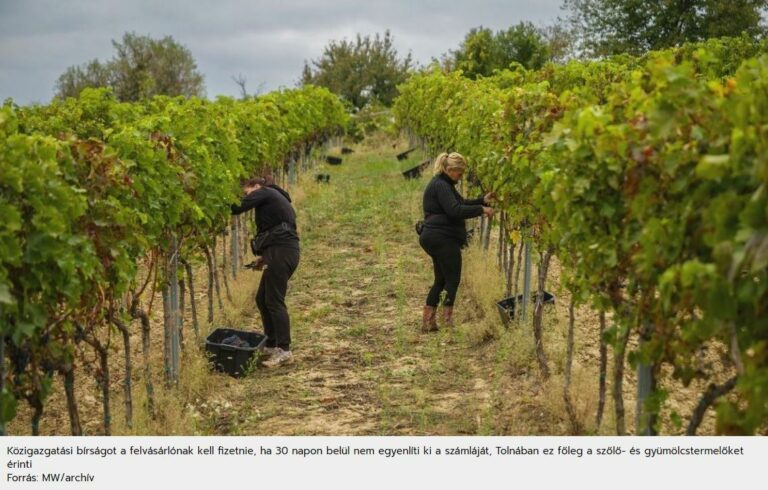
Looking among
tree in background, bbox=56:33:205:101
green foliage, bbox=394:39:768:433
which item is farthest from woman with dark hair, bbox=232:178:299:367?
tree in background, bbox=56:33:205:101

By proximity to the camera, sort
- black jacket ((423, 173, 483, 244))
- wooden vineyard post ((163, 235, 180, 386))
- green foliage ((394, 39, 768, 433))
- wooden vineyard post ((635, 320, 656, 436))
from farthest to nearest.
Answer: black jacket ((423, 173, 483, 244)), wooden vineyard post ((163, 235, 180, 386)), wooden vineyard post ((635, 320, 656, 436)), green foliage ((394, 39, 768, 433))

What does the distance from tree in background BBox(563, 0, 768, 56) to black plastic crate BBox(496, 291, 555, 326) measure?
26139 mm

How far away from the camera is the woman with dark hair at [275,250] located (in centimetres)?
760

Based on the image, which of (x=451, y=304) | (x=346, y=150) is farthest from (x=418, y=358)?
(x=346, y=150)

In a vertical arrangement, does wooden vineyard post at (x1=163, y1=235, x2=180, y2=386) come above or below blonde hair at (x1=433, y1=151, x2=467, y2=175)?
below

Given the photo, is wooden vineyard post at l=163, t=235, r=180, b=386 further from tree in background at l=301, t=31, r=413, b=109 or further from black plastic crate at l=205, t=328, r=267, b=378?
tree in background at l=301, t=31, r=413, b=109

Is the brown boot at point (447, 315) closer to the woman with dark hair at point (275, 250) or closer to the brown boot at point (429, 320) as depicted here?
the brown boot at point (429, 320)

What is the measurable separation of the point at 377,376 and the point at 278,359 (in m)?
0.94

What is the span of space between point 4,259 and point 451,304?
17.9 ft

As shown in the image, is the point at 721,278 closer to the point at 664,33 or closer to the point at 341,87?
the point at 664,33

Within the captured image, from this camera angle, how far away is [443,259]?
8.22 m

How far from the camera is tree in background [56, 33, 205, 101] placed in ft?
199

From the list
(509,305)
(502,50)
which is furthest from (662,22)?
(509,305)

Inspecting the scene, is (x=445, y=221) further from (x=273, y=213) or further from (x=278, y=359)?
(x=278, y=359)
